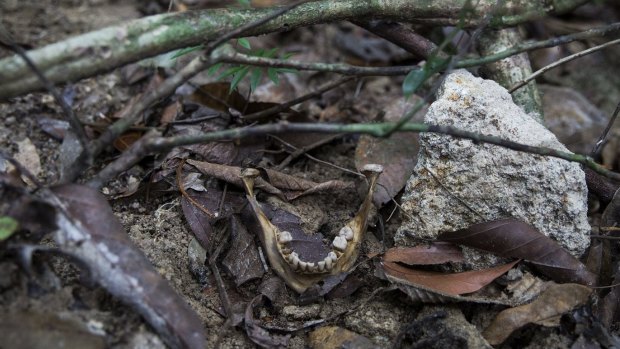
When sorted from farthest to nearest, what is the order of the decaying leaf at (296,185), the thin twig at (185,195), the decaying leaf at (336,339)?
1. the decaying leaf at (296,185)
2. the thin twig at (185,195)
3. the decaying leaf at (336,339)

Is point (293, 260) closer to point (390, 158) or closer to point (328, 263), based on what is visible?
point (328, 263)

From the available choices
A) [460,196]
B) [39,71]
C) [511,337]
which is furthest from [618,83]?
[39,71]

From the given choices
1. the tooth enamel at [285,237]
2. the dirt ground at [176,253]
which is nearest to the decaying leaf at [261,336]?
the dirt ground at [176,253]

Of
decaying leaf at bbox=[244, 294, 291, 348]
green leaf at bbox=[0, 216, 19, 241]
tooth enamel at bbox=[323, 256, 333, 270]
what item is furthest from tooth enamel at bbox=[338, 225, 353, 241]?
green leaf at bbox=[0, 216, 19, 241]

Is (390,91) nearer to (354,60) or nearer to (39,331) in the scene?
(354,60)

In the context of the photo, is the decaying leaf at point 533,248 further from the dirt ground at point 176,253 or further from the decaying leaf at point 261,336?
the decaying leaf at point 261,336
